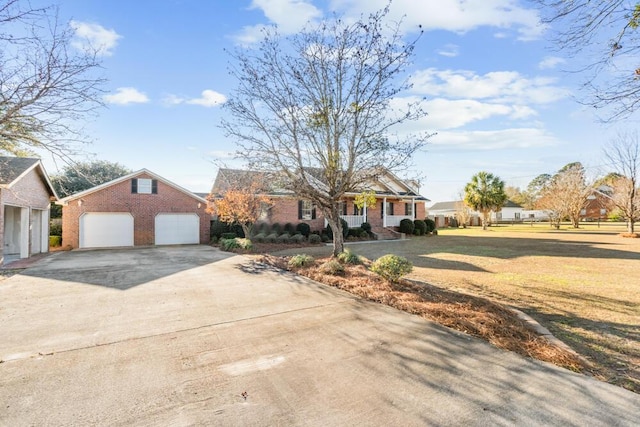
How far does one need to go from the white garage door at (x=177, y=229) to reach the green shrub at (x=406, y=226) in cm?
1527

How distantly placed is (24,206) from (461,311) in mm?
17010

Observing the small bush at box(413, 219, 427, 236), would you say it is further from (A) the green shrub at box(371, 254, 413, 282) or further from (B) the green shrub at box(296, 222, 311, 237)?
(A) the green shrub at box(371, 254, 413, 282)

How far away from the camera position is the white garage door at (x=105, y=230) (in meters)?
17.2

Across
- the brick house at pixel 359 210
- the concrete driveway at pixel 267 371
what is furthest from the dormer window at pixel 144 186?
the concrete driveway at pixel 267 371

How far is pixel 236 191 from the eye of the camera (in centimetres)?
1634

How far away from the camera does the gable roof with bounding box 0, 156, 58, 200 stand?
11330mm

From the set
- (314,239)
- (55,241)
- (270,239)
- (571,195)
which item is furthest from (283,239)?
(571,195)

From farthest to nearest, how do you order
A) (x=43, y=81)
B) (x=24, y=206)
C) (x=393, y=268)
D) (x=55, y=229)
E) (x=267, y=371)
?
(x=55, y=229) → (x=24, y=206) → (x=393, y=268) → (x=43, y=81) → (x=267, y=371)

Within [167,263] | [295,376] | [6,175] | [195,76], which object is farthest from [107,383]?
[6,175]

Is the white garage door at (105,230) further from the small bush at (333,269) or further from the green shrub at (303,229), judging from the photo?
the small bush at (333,269)

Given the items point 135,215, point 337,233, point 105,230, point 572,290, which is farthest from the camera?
point 135,215

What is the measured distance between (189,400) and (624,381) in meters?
4.50

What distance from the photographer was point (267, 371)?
3551 mm

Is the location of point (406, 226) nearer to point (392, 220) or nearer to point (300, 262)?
point (392, 220)
